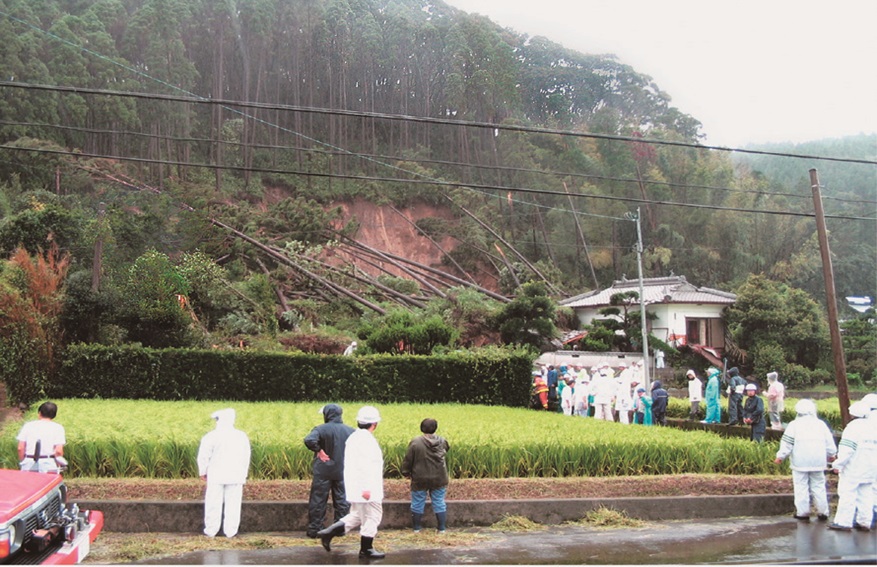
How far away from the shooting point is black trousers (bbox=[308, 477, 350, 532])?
9320 millimetres

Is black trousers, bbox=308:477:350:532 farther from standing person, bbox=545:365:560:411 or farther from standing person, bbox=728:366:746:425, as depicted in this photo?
standing person, bbox=545:365:560:411

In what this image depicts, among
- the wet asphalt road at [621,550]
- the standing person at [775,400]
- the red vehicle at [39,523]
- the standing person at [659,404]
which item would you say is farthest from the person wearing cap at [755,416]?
the red vehicle at [39,523]

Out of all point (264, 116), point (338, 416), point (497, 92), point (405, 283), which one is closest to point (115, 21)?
point (264, 116)

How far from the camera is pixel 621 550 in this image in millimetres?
8898

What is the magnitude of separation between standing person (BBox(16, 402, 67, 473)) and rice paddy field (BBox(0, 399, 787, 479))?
1814 mm

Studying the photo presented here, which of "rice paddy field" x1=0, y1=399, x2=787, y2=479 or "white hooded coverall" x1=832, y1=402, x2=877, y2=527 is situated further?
"rice paddy field" x1=0, y1=399, x2=787, y2=479

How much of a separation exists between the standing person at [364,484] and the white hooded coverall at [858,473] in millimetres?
5812

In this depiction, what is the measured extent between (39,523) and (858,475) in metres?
9.03

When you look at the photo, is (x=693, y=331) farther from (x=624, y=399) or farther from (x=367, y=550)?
(x=367, y=550)

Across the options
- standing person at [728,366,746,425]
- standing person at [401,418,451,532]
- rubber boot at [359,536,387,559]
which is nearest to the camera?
rubber boot at [359,536,387,559]

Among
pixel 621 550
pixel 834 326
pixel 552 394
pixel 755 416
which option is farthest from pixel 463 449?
pixel 552 394

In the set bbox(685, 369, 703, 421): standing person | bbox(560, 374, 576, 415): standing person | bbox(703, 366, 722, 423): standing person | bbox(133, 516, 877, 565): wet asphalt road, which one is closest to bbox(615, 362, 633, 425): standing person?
bbox(685, 369, 703, 421): standing person

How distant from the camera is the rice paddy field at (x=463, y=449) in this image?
11133 millimetres

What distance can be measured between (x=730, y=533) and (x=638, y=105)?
75.0 meters
